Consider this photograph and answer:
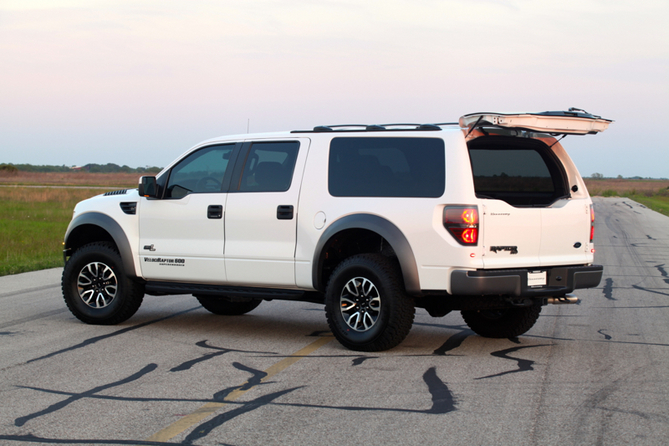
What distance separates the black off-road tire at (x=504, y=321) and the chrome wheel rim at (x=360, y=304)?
1358mm

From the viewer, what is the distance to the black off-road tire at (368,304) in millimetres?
6391

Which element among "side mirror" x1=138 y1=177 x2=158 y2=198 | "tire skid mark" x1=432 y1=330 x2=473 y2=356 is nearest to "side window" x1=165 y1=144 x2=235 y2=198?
"side mirror" x1=138 y1=177 x2=158 y2=198

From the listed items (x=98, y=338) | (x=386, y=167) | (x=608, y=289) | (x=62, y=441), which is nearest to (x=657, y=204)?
(x=608, y=289)

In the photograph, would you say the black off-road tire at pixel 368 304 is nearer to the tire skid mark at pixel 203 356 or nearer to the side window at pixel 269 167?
the tire skid mark at pixel 203 356

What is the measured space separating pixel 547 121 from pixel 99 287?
16.5 ft

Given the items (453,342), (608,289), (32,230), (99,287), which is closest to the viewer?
(453,342)

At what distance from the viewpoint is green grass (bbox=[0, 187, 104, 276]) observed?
13.9 meters

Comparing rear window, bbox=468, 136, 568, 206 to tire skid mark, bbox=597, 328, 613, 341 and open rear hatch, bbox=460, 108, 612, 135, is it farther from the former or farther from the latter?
tire skid mark, bbox=597, 328, 613, 341

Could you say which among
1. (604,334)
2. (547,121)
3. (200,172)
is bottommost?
(604,334)

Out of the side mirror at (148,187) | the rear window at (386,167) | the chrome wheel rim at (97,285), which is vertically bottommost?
the chrome wheel rim at (97,285)

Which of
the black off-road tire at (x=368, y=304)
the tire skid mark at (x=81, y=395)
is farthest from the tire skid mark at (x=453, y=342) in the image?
the tire skid mark at (x=81, y=395)

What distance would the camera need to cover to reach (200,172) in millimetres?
7777

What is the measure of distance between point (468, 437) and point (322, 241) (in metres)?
2.93

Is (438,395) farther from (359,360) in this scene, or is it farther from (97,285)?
(97,285)
